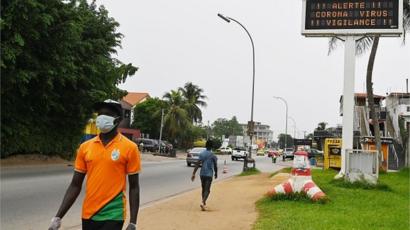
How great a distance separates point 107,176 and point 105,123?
47cm

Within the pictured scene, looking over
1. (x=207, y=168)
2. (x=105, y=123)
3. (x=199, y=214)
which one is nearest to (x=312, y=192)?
(x=207, y=168)

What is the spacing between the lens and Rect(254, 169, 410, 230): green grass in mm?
10156

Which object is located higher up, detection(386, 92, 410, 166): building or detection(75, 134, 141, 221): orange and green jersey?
detection(386, 92, 410, 166): building

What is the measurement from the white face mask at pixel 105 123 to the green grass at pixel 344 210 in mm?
5677

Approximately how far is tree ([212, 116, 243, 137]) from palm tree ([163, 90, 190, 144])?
270 ft

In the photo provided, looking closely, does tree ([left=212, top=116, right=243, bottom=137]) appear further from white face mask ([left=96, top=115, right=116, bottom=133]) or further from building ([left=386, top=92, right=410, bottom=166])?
white face mask ([left=96, top=115, right=116, bottom=133])

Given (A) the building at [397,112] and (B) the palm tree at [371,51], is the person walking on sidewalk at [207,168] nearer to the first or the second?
(B) the palm tree at [371,51]

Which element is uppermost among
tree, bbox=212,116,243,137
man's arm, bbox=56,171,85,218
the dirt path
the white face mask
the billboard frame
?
tree, bbox=212,116,243,137

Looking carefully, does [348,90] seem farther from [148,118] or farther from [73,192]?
[148,118]

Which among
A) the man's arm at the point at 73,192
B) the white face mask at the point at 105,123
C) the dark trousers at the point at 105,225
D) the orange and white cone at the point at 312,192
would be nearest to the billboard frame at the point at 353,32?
the orange and white cone at the point at 312,192

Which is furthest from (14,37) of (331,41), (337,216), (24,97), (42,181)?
(337,216)

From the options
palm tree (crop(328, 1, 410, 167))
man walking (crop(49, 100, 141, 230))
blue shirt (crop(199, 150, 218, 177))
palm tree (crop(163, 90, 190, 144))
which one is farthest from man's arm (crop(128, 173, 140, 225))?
palm tree (crop(163, 90, 190, 144))

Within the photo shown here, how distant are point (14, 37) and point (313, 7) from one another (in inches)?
487

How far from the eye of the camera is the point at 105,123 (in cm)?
486
